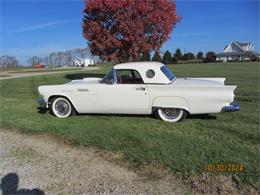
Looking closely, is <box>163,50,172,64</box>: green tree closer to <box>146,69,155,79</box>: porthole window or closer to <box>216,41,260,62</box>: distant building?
<box>216,41,260,62</box>: distant building

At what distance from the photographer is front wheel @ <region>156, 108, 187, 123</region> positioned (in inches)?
250

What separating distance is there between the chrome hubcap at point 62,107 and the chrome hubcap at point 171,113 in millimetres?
2552

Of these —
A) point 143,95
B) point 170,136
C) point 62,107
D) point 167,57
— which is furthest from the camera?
point 167,57

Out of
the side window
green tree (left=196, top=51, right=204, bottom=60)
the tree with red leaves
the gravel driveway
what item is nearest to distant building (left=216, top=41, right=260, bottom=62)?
green tree (left=196, top=51, right=204, bottom=60)

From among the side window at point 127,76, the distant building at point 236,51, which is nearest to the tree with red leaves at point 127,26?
the side window at point 127,76

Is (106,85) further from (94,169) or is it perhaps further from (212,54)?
(212,54)

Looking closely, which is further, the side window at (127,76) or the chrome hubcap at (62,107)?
the chrome hubcap at (62,107)

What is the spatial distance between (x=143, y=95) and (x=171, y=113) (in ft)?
2.59

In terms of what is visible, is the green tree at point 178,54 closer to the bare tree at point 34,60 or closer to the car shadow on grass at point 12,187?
the bare tree at point 34,60

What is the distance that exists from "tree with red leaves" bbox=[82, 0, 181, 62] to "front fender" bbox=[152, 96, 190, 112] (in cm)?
901

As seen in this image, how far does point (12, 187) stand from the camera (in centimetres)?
363

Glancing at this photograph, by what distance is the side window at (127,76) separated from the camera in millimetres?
6664

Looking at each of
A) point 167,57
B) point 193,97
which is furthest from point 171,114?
point 167,57

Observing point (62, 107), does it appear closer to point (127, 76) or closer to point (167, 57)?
point (127, 76)
